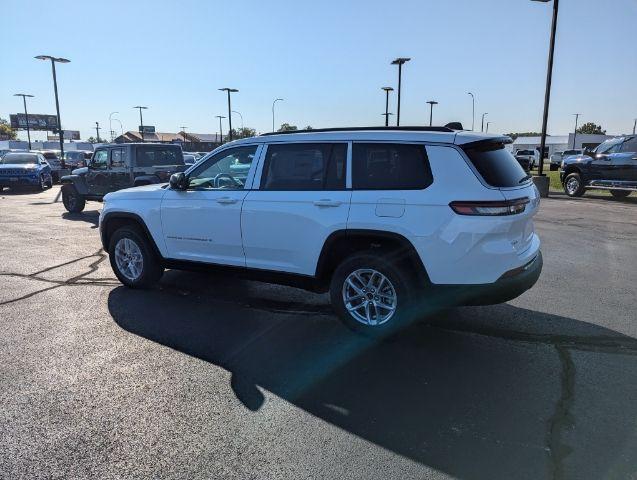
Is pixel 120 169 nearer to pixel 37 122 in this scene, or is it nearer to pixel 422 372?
pixel 422 372

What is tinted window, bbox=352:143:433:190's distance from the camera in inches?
162

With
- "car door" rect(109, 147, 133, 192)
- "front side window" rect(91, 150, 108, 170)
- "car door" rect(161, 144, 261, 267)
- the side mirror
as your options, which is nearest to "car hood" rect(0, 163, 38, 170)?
"front side window" rect(91, 150, 108, 170)

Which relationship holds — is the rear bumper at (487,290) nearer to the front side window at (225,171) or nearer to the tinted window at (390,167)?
the tinted window at (390,167)

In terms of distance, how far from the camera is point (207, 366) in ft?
13.0

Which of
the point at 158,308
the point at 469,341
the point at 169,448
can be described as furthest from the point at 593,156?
the point at 169,448

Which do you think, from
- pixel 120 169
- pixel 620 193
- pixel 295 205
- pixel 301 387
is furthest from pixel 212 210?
pixel 620 193

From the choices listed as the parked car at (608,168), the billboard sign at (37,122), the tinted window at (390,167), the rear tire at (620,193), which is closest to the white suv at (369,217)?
the tinted window at (390,167)

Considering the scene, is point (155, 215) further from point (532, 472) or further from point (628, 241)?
point (628, 241)

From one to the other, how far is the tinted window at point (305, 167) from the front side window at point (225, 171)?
0.28 m

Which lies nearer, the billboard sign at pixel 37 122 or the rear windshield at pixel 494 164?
the rear windshield at pixel 494 164

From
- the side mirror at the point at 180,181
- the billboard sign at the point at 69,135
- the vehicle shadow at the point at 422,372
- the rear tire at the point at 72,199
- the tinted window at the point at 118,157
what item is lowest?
the vehicle shadow at the point at 422,372

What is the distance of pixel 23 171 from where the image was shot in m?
19.7

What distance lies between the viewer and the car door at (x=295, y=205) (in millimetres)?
4473

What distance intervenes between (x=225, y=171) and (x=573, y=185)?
15530 mm
